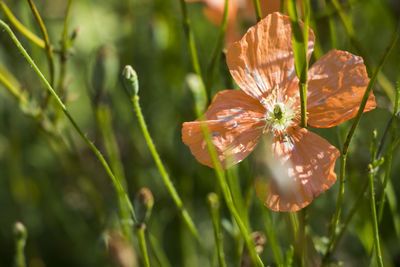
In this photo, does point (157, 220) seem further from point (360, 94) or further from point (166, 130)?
point (360, 94)

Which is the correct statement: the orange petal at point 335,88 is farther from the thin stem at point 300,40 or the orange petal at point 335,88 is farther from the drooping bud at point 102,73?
the drooping bud at point 102,73

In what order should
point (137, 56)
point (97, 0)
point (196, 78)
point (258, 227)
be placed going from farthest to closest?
point (97, 0) → point (137, 56) → point (258, 227) → point (196, 78)

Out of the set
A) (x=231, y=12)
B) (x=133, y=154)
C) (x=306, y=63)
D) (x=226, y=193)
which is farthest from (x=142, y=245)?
(x=231, y=12)

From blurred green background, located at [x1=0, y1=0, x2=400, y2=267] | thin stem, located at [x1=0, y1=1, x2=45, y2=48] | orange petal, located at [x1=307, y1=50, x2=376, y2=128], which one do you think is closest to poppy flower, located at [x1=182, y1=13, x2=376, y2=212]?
orange petal, located at [x1=307, y1=50, x2=376, y2=128]

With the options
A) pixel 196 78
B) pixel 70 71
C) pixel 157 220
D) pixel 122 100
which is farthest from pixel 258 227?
pixel 70 71

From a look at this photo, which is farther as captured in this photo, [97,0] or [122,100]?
[97,0]

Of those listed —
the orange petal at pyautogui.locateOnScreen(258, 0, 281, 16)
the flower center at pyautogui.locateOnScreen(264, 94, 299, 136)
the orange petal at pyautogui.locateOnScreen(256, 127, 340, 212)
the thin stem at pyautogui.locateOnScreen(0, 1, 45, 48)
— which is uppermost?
the thin stem at pyautogui.locateOnScreen(0, 1, 45, 48)

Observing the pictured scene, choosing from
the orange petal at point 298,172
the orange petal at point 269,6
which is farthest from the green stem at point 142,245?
the orange petal at point 269,6

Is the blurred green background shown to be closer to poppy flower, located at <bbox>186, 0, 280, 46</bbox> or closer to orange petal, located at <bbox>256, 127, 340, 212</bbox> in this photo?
poppy flower, located at <bbox>186, 0, 280, 46</bbox>
